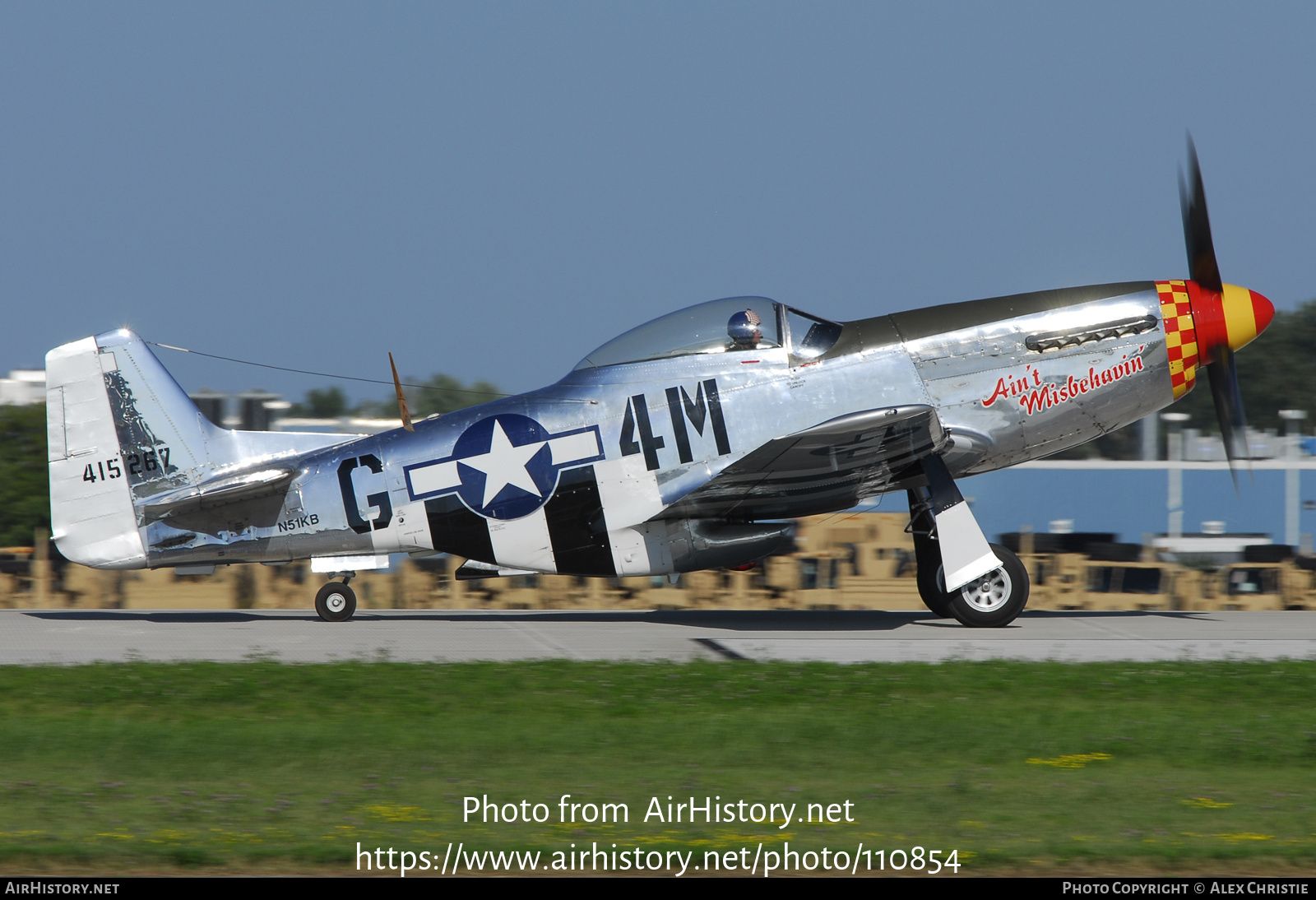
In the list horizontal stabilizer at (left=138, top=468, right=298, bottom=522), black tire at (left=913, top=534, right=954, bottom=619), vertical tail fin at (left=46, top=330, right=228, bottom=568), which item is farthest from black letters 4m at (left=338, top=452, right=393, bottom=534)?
black tire at (left=913, top=534, right=954, bottom=619)

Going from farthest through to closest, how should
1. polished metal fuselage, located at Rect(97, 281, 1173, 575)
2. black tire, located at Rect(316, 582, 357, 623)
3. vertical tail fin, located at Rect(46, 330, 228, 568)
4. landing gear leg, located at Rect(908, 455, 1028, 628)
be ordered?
black tire, located at Rect(316, 582, 357, 623) < vertical tail fin, located at Rect(46, 330, 228, 568) < polished metal fuselage, located at Rect(97, 281, 1173, 575) < landing gear leg, located at Rect(908, 455, 1028, 628)

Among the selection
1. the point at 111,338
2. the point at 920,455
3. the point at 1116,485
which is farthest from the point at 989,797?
the point at 1116,485

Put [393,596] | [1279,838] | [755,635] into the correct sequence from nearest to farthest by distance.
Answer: [1279,838], [755,635], [393,596]

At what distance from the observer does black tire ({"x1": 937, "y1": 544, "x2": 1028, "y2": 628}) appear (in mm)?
11195

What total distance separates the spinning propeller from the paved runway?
1973 mm

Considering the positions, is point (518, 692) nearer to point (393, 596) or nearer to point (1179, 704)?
point (1179, 704)

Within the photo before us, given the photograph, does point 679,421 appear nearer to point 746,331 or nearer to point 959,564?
point 746,331

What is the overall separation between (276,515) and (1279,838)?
8.92 meters

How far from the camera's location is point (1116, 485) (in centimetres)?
3559

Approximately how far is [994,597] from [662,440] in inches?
134

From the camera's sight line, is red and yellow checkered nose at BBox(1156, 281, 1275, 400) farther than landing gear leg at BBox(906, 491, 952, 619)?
No

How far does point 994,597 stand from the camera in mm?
11266

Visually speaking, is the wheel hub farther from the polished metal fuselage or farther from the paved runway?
the polished metal fuselage

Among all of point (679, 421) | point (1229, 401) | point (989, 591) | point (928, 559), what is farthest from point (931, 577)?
point (1229, 401)
